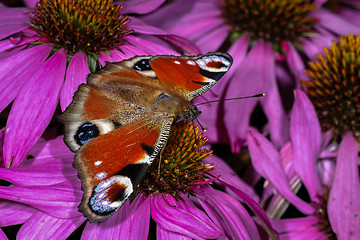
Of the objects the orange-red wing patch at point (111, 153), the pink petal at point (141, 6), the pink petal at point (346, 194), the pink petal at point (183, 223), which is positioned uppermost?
the pink petal at point (141, 6)

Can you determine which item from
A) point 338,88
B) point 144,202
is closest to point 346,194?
point 338,88

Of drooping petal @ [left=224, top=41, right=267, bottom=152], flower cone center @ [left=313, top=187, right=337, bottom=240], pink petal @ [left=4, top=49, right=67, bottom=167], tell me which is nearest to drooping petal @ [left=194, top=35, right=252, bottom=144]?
drooping petal @ [left=224, top=41, right=267, bottom=152]

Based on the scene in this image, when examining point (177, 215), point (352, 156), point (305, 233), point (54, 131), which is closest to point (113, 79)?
point (54, 131)

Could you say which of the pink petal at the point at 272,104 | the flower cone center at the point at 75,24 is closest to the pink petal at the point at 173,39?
the flower cone center at the point at 75,24

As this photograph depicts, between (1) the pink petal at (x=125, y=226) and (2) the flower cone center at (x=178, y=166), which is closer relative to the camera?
(1) the pink petal at (x=125, y=226)

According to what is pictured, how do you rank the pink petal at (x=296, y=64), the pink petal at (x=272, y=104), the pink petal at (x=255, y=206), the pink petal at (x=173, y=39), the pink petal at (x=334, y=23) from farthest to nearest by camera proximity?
the pink petal at (x=334, y=23) → the pink petal at (x=296, y=64) → the pink petal at (x=272, y=104) → the pink petal at (x=173, y=39) → the pink petal at (x=255, y=206)

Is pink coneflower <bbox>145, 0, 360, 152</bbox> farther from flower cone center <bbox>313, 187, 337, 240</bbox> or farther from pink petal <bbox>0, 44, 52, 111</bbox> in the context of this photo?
pink petal <bbox>0, 44, 52, 111</bbox>

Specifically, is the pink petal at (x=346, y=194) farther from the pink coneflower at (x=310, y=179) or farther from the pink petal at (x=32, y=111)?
the pink petal at (x=32, y=111)
